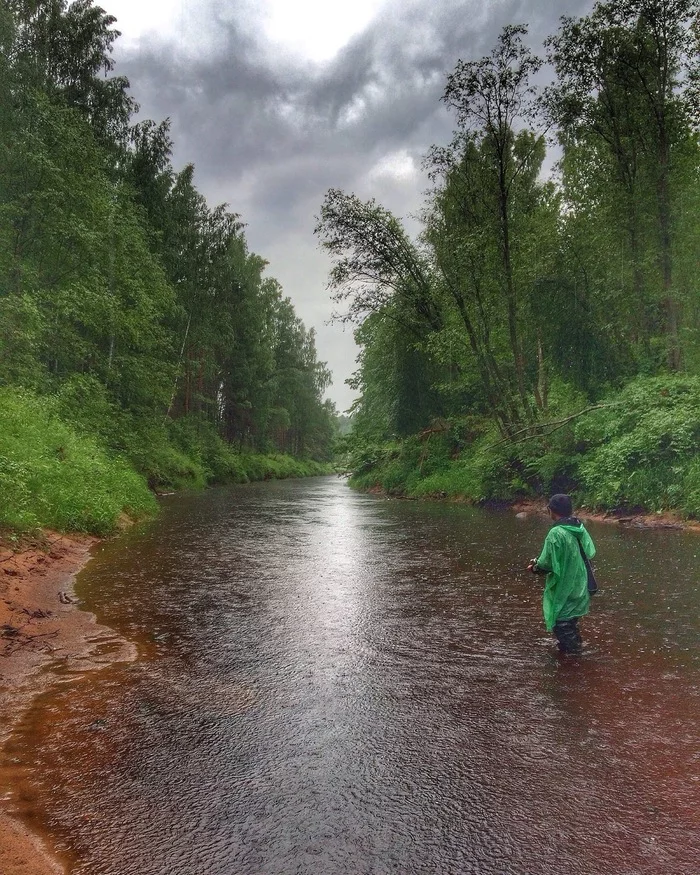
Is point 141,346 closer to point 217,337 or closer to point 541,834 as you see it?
point 217,337

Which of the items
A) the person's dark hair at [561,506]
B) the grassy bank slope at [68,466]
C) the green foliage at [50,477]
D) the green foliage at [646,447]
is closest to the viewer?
the person's dark hair at [561,506]

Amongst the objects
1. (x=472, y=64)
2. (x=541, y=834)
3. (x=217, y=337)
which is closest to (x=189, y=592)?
(x=541, y=834)

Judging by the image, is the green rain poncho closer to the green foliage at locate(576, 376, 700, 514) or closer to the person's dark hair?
the person's dark hair

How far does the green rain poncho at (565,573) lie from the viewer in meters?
4.86

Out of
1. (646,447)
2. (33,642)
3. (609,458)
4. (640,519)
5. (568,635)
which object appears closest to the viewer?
(568,635)

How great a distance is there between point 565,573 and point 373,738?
2531 mm

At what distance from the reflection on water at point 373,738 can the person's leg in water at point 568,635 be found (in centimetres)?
24

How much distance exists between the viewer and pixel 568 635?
192 inches

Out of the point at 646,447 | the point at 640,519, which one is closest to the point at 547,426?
the point at 646,447

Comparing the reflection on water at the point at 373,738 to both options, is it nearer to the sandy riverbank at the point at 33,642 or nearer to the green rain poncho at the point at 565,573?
the sandy riverbank at the point at 33,642

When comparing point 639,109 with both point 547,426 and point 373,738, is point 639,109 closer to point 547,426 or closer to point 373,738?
point 547,426

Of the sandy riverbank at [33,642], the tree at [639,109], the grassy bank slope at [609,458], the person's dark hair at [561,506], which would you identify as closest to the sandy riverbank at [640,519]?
the grassy bank slope at [609,458]

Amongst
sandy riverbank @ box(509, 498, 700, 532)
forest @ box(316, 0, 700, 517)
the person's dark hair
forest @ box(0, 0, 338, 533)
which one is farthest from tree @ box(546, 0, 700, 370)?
forest @ box(0, 0, 338, 533)

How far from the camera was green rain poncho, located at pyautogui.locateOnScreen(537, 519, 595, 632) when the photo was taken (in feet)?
16.0
